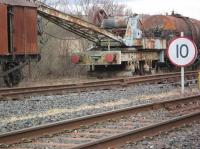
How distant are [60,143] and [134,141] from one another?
123 centimetres

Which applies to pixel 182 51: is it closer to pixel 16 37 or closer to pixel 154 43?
pixel 16 37

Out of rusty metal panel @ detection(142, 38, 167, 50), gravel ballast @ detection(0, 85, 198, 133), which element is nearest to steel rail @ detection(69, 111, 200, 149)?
gravel ballast @ detection(0, 85, 198, 133)

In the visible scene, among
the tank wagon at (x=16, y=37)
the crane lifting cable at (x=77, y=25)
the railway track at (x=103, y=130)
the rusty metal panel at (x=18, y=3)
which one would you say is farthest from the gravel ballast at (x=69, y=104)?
the crane lifting cable at (x=77, y=25)

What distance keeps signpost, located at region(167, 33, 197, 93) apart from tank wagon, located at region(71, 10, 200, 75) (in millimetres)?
8772

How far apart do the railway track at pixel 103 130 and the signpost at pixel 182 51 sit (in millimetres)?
2694

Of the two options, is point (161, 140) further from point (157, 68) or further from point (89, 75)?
point (157, 68)

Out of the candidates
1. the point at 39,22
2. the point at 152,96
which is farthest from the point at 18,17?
the point at 152,96

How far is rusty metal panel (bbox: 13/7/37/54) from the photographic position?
18.7 m

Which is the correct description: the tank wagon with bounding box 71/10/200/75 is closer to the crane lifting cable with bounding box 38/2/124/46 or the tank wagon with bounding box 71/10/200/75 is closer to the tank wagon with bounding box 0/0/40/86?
the crane lifting cable with bounding box 38/2/124/46

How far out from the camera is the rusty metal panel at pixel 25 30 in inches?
736

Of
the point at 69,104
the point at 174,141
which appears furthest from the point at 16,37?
the point at 174,141

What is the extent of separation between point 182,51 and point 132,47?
10473 millimetres

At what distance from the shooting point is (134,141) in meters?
8.20

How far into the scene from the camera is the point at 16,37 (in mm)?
18656
